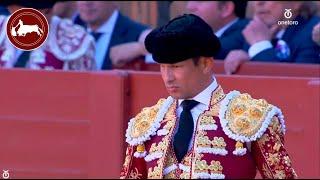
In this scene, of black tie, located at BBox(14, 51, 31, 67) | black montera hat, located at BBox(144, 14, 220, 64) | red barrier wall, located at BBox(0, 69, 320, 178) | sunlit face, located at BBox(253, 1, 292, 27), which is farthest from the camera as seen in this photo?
sunlit face, located at BBox(253, 1, 292, 27)

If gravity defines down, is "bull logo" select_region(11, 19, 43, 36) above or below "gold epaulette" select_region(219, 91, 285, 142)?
above

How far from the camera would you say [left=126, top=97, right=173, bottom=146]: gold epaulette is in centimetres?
309

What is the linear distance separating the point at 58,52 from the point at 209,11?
913mm

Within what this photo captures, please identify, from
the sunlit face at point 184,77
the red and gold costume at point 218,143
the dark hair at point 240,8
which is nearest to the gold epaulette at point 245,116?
the red and gold costume at point 218,143

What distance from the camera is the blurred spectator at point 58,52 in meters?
5.22

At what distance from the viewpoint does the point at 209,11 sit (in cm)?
581

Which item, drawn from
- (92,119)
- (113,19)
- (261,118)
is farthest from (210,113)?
(113,19)

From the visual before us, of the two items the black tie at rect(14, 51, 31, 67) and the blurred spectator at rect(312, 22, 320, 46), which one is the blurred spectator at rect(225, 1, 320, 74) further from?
the black tie at rect(14, 51, 31, 67)

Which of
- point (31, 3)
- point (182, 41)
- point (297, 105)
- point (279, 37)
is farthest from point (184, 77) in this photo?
point (279, 37)

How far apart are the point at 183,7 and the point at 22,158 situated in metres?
1.66

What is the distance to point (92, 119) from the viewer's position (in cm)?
520

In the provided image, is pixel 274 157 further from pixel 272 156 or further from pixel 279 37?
pixel 279 37

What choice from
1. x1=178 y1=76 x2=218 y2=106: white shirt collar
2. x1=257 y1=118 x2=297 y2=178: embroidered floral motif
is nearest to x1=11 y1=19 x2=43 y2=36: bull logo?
x1=178 y1=76 x2=218 y2=106: white shirt collar

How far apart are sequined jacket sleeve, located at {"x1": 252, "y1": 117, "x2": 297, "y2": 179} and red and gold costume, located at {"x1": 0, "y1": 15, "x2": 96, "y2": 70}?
2.29 meters
